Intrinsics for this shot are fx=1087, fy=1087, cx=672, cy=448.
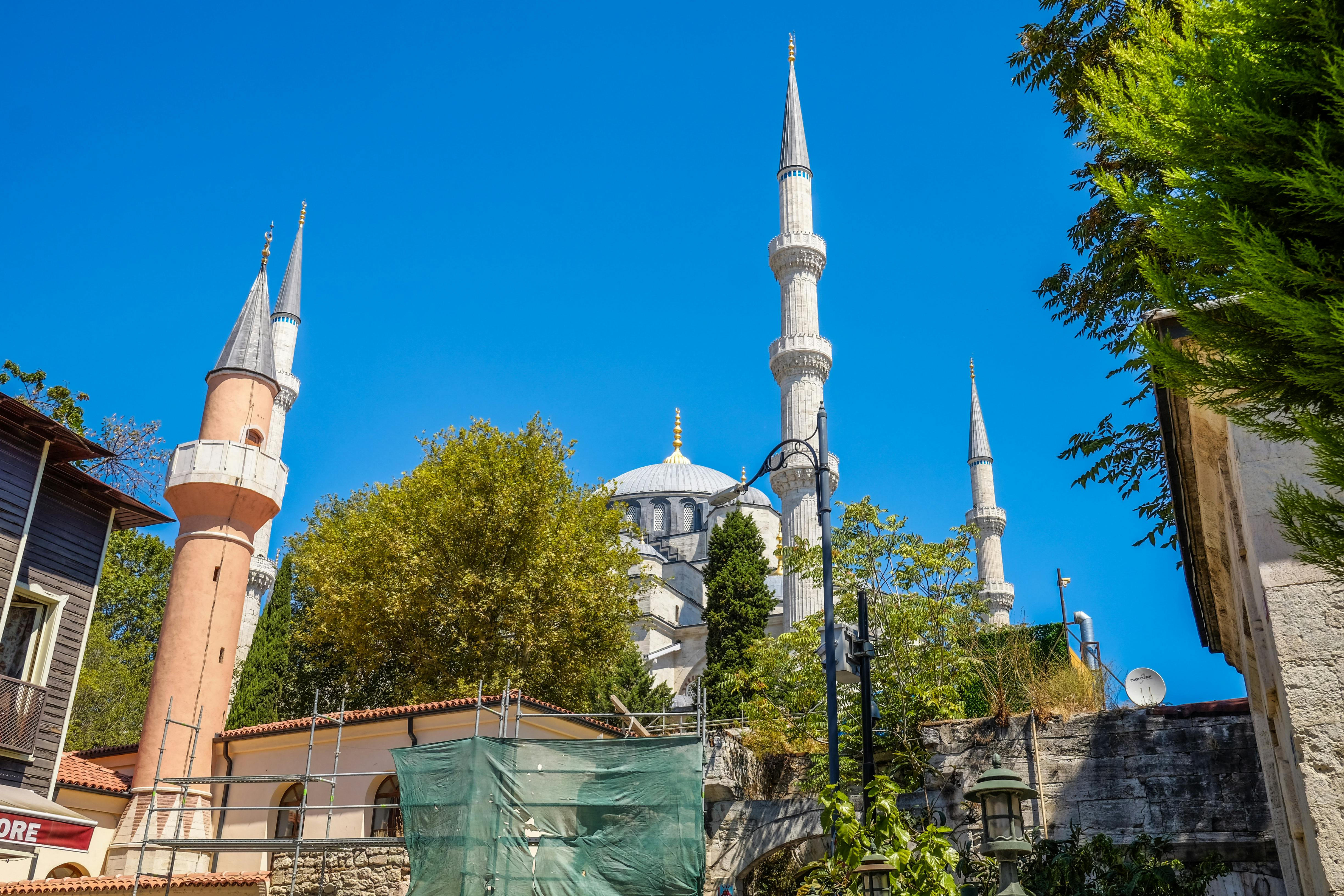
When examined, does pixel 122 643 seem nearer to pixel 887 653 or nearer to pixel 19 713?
pixel 19 713

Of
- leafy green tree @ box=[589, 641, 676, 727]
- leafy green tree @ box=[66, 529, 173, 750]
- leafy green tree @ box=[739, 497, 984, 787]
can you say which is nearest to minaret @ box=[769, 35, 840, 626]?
leafy green tree @ box=[589, 641, 676, 727]

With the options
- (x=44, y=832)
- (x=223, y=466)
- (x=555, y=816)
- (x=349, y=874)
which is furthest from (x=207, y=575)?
(x=555, y=816)

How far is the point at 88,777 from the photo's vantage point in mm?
14250

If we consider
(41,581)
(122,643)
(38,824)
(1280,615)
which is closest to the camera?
(1280,615)

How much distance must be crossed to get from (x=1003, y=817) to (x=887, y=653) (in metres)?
8.88

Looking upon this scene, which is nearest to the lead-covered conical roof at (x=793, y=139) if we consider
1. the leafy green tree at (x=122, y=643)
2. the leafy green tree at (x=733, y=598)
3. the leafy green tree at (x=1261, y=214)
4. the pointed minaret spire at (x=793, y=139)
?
the pointed minaret spire at (x=793, y=139)

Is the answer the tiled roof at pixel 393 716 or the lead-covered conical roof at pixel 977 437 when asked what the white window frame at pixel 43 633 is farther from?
the lead-covered conical roof at pixel 977 437

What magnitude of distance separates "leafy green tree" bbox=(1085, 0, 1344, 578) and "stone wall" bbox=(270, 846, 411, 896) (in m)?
11.2

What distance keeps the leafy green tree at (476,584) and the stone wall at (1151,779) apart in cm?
884

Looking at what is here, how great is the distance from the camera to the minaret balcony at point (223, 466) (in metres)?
16.1

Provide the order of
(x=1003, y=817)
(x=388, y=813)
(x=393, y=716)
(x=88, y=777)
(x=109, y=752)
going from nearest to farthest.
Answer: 1. (x=1003, y=817)
2. (x=388, y=813)
3. (x=393, y=716)
4. (x=88, y=777)
5. (x=109, y=752)

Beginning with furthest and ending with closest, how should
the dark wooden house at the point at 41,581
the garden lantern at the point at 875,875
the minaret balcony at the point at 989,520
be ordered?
the minaret balcony at the point at 989,520 → the dark wooden house at the point at 41,581 → the garden lantern at the point at 875,875

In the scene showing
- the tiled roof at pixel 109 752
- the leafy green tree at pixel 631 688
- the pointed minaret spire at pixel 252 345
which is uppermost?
the pointed minaret spire at pixel 252 345

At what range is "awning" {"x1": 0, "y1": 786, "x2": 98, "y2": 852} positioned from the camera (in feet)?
33.3
